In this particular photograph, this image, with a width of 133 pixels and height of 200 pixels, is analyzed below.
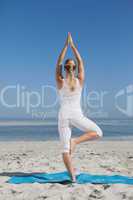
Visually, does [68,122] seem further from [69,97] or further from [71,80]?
[71,80]

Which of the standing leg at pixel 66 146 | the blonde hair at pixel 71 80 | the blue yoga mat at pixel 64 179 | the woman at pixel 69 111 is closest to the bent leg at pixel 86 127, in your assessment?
the woman at pixel 69 111

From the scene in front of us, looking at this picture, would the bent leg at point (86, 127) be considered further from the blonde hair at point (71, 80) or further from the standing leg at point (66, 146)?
the blonde hair at point (71, 80)

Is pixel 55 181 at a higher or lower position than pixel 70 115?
lower

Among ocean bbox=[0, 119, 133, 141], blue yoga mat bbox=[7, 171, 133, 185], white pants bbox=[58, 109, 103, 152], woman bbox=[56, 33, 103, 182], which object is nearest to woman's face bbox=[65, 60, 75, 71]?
woman bbox=[56, 33, 103, 182]

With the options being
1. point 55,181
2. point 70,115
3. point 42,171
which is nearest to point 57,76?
point 70,115

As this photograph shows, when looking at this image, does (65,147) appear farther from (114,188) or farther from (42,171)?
(42,171)

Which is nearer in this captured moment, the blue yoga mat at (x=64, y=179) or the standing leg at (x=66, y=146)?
the standing leg at (x=66, y=146)

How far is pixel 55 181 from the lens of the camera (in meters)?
5.98

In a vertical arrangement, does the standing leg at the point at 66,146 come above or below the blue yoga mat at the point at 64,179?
above

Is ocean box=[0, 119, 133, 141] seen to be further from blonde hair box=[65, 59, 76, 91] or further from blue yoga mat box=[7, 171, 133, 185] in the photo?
blonde hair box=[65, 59, 76, 91]

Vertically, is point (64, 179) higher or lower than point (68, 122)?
lower

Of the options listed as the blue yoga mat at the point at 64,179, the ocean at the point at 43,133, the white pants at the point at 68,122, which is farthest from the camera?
the ocean at the point at 43,133

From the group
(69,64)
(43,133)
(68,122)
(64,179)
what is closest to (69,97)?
(68,122)

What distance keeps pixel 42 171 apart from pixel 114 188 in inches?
79.0
